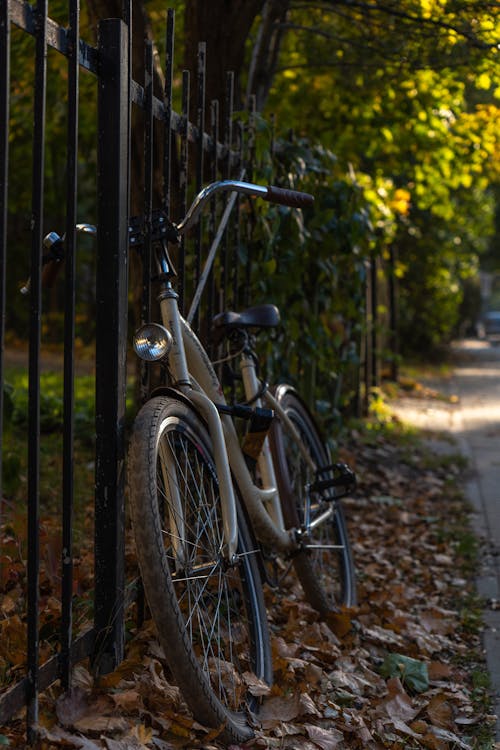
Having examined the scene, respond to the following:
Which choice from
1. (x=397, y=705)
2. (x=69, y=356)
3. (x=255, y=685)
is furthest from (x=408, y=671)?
(x=69, y=356)

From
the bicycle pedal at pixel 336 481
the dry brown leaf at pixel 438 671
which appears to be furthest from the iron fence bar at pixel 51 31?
the dry brown leaf at pixel 438 671

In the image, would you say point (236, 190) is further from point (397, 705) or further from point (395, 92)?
point (395, 92)

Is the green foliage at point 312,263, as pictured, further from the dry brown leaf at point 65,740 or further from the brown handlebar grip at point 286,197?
the dry brown leaf at point 65,740

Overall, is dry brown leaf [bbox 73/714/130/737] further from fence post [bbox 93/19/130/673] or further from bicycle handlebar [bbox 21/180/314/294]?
bicycle handlebar [bbox 21/180/314/294]

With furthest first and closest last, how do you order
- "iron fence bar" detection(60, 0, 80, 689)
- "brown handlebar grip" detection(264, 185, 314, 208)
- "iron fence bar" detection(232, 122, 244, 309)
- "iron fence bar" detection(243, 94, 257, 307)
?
"iron fence bar" detection(243, 94, 257, 307) → "iron fence bar" detection(232, 122, 244, 309) → "brown handlebar grip" detection(264, 185, 314, 208) → "iron fence bar" detection(60, 0, 80, 689)

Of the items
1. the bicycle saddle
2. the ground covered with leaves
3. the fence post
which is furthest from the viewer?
the bicycle saddle

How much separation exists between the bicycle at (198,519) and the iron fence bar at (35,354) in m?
0.27

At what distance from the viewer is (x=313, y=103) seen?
8.45 m

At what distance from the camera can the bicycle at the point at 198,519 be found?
2520 millimetres

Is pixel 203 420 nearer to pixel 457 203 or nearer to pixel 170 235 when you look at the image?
pixel 170 235

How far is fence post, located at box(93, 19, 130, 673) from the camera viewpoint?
2.74 metres

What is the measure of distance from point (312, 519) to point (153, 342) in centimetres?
158

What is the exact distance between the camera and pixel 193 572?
281 cm

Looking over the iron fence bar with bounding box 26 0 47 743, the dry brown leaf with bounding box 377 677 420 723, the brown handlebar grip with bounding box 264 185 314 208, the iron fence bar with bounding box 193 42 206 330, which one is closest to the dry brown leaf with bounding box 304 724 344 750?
the dry brown leaf with bounding box 377 677 420 723
